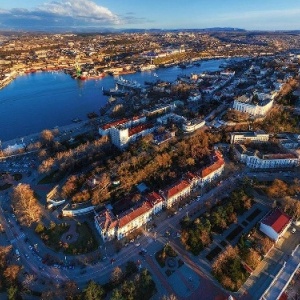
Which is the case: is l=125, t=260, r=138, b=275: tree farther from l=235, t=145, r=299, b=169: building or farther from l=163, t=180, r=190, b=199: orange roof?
l=235, t=145, r=299, b=169: building

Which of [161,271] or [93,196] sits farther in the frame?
[93,196]

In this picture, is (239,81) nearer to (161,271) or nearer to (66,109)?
(66,109)

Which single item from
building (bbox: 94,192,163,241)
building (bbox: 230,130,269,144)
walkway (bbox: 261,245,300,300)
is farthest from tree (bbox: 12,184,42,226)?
building (bbox: 230,130,269,144)

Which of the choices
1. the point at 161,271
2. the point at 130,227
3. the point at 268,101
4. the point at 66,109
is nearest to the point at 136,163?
the point at 130,227

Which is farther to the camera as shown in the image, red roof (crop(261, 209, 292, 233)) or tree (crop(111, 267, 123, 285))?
red roof (crop(261, 209, 292, 233))

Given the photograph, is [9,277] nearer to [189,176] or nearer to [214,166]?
[189,176]

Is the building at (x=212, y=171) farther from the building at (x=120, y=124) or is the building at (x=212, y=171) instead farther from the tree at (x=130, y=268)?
the building at (x=120, y=124)

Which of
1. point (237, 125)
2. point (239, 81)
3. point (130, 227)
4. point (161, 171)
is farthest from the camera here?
point (239, 81)
